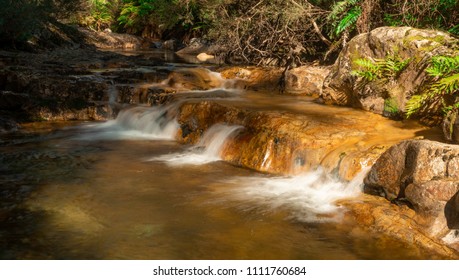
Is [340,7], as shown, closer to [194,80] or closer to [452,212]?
[194,80]

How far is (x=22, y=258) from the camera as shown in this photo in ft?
14.3

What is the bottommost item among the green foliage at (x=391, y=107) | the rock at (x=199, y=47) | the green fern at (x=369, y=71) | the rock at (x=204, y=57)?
the green foliage at (x=391, y=107)

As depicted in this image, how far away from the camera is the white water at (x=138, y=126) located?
977 centimetres

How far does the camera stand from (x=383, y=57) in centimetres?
913

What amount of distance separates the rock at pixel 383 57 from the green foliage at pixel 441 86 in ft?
0.84

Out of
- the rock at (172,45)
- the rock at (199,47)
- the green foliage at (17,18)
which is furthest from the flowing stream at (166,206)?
the rock at (172,45)

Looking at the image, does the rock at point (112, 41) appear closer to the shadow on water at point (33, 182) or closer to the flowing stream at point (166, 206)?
the shadow on water at point (33, 182)

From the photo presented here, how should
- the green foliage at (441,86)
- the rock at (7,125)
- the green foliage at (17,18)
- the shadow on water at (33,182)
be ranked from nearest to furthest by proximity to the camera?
the shadow on water at (33,182), the green foliage at (441,86), the rock at (7,125), the green foliage at (17,18)

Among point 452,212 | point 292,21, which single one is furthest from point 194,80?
point 452,212

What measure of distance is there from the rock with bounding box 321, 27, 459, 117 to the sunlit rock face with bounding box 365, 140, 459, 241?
97.1 inches

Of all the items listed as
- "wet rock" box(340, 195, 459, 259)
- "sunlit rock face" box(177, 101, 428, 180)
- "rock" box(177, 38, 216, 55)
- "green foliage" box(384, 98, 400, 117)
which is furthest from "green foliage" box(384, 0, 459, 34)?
"rock" box(177, 38, 216, 55)

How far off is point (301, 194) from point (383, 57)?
430 centimetres

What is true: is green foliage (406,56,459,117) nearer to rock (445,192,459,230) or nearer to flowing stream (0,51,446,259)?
flowing stream (0,51,446,259)

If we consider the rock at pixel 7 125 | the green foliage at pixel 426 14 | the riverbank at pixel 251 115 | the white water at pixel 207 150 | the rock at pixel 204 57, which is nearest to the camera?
the riverbank at pixel 251 115
